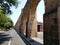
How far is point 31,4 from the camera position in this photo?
24578 mm

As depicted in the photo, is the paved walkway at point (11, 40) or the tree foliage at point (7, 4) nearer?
the paved walkway at point (11, 40)

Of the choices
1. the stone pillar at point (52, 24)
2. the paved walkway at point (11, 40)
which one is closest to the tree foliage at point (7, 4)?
the paved walkway at point (11, 40)

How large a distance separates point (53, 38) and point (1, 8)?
22.3 m

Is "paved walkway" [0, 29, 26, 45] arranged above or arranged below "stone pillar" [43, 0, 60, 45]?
below

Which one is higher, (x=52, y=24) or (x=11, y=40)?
(x=52, y=24)

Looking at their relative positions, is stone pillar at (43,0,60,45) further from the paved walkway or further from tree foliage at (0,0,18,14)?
tree foliage at (0,0,18,14)

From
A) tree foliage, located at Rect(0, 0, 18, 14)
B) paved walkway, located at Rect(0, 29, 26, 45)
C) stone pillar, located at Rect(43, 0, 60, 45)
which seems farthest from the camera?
tree foliage, located at Rect(0, 0, 18, 14)

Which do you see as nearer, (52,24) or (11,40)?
(52,24)

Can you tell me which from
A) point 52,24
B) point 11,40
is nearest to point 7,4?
point 11,40

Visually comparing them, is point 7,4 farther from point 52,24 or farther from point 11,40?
point 52,24

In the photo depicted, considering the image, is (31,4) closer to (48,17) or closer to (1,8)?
(1,8)

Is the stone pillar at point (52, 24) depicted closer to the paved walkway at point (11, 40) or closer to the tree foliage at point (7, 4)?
the paved walkway at point (11, 40)

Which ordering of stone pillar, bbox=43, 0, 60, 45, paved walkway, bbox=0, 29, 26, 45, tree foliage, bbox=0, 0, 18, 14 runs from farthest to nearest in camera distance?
tree foliage, bbox=0, 0, 18, 14, paved walkway, bbox=0, 29, 26, 45, stone pillar, bbox=43, 0, 60, 45

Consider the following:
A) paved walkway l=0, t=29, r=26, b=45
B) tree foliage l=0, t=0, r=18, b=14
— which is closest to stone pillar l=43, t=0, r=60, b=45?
paved walkway l=0, t=29, r=26, b=45
